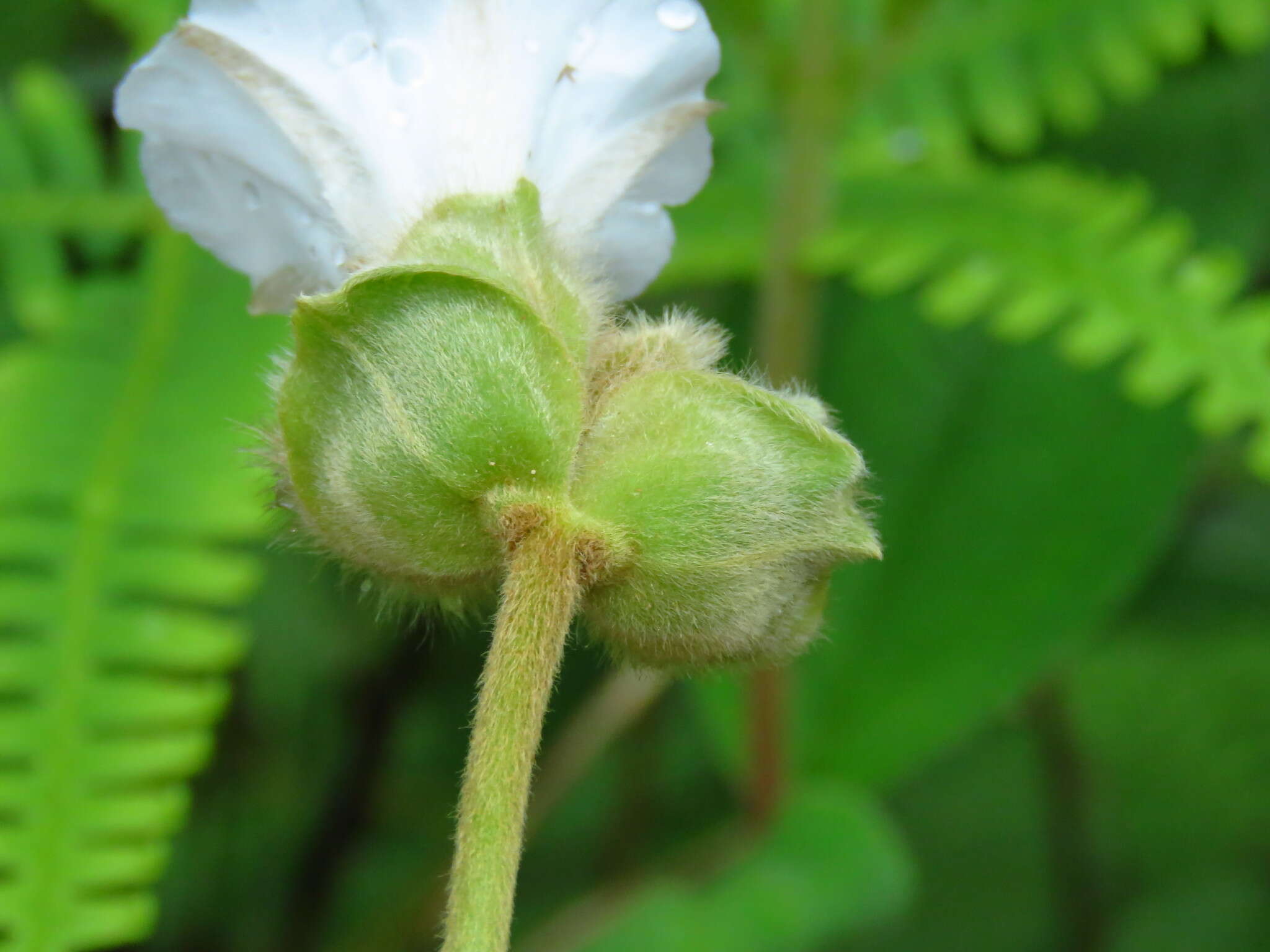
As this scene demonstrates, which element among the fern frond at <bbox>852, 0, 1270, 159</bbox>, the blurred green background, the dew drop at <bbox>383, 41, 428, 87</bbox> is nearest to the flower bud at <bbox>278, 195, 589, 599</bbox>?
the dew drop at <bbox>383, 41, 428, 87</bbox>

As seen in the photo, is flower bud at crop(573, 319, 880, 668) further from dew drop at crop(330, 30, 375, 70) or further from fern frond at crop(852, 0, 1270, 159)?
fern frond at crop(852, 0, 1270, 159)

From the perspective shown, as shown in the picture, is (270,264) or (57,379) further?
(57,379)

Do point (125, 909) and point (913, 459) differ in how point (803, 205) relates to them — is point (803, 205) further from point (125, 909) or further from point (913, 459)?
point (125, 909)

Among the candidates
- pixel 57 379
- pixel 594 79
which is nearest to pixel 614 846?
pixel 57 379

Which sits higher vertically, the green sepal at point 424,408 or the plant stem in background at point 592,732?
the plant stem in background at point 592,732

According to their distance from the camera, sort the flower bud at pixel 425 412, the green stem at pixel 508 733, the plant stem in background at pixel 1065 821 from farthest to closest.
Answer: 1. the plant stem in background at pixel 1065 821
2. the flower bud at pixel 425 412
3. the green stem at pixel 508 733

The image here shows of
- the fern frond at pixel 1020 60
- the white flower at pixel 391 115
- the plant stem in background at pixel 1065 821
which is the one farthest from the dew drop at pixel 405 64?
the plant stem in background at pixel 1065 821

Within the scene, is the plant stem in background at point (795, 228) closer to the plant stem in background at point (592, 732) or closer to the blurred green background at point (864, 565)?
the blurred green background at point (864, 565)
